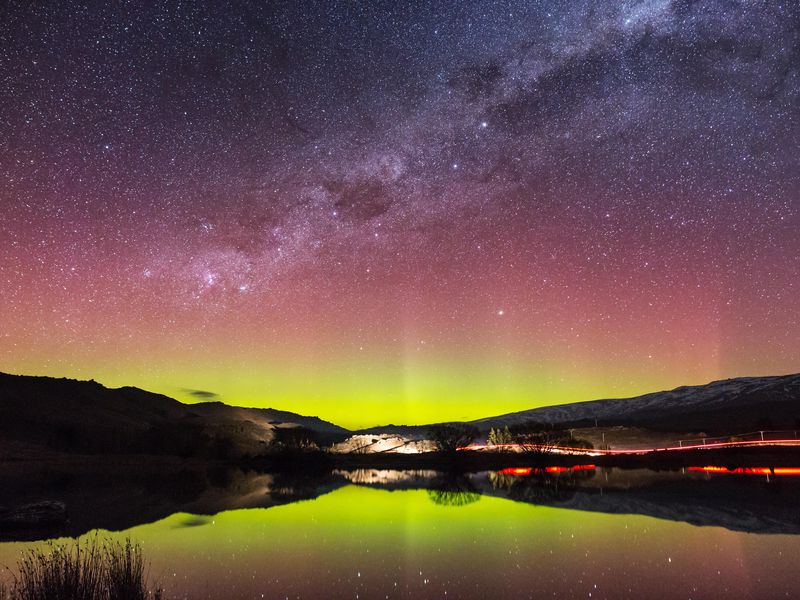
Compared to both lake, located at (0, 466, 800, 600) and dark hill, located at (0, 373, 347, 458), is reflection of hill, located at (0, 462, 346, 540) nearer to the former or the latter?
lake, located at (0, 466, 800, 600)

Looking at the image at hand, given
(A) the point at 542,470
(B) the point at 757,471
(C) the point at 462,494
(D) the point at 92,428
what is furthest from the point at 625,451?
(D) the point at 92,428

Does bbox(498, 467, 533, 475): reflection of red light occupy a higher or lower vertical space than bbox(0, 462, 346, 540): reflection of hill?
lower

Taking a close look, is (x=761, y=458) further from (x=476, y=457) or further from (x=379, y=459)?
(x=379, y=459)

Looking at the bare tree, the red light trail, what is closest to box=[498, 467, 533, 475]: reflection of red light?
the red light trail

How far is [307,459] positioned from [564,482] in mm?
36356

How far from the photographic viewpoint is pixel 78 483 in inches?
1937

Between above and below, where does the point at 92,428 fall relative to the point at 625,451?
above

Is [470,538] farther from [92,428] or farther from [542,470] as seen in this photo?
[92,428]

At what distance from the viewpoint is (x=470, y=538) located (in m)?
20.7

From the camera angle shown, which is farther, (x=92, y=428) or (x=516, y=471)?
(x=92, y=428)

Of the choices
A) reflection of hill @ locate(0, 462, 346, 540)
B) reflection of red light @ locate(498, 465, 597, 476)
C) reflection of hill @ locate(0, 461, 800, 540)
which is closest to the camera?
reflection of hill @ locate(0, 461, 800, 540)

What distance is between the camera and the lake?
1421 cm

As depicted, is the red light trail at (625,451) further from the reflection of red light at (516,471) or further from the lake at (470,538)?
the lake at (470,538)

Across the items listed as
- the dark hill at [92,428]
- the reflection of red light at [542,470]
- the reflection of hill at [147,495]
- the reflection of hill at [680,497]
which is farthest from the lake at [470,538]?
the dark hill at [92,428]
